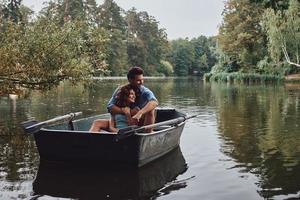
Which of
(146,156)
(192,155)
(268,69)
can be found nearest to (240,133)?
(192,155)

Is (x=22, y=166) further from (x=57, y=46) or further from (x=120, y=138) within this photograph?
(x=57, y=46)

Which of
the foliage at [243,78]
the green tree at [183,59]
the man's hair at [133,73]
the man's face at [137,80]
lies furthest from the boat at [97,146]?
the green tree at [183,59]

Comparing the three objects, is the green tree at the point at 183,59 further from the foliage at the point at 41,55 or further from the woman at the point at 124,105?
the woman at the point at 124,105

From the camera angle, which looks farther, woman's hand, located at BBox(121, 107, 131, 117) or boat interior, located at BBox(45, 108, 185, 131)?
boat interior, located at BBox(45, 108, 185, 131)

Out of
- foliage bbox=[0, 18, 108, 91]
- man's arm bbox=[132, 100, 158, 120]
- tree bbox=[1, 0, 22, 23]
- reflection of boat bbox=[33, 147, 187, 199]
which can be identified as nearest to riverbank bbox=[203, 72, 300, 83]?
tree bbox=[1, 0, 22, 23]

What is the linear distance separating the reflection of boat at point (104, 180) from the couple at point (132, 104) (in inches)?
38.4

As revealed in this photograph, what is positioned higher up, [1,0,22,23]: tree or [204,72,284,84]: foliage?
[1,0,22,23]: tree

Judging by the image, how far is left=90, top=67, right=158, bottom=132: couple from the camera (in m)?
9.02

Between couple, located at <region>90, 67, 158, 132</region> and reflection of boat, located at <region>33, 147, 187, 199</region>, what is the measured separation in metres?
0.98

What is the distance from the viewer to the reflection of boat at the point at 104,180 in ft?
23.8

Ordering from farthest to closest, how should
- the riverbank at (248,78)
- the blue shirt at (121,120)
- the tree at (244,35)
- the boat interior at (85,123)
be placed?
the tree at (244,35), the riverbank at (248,78), the boat interior at (85,123), the blue shirt at (121,120)

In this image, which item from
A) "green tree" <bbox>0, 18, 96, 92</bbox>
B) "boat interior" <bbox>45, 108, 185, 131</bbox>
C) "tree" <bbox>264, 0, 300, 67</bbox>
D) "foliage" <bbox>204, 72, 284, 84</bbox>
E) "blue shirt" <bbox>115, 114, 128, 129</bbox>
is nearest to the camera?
"blue shirt" <bbox>115, 114, 128, 129</bbox>

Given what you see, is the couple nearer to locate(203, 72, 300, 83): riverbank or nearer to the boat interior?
the boat interior

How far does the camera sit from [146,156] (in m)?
9.15
